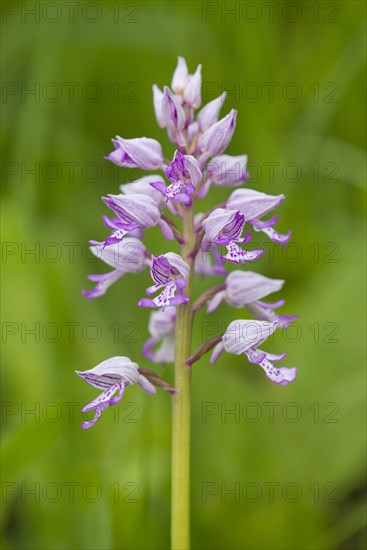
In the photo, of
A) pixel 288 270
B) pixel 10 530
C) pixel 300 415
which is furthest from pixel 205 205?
pixel 10 530

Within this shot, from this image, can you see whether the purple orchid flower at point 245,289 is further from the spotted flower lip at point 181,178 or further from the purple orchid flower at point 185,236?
the spotted flower lip at point 181,178

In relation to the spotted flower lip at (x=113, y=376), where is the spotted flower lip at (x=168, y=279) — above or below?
above

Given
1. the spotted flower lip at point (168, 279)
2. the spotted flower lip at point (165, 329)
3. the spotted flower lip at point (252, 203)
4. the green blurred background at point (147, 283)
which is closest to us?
the spotted flower lip at point (168, 279)

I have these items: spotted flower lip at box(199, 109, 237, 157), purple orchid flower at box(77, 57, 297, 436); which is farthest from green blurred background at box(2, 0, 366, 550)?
spotted flower lip at box(199, 109, 237, 157)

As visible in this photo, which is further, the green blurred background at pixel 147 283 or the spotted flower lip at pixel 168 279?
the green blurred background at pixel 147 283

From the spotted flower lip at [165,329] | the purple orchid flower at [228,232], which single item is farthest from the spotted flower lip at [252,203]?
the spotted flower lip at [165,329]

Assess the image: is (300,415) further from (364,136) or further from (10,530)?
(364,136)
